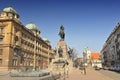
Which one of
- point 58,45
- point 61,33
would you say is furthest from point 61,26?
point 58,45

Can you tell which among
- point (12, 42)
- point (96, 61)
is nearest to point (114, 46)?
point (12, 42)

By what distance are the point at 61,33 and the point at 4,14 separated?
19609 millimetres

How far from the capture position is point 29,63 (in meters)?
72.7

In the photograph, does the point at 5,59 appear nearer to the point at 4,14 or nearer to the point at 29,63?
the point at 4,14

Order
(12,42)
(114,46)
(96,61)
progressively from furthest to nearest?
(96,61)
(114,46)
(12,42)

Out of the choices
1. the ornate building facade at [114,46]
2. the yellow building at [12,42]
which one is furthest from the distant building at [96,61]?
the yellow building at [12,42]

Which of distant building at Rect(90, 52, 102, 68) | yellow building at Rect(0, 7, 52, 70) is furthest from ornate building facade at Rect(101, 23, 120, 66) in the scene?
distant building at Rect(90, 52, 102, 68)

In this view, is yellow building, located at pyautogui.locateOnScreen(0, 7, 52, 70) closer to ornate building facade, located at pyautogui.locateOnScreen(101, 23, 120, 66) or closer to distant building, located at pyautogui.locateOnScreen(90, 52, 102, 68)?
ornate building facade, located at pyautogui.locateOnScreen(101, 23, 120, 66)

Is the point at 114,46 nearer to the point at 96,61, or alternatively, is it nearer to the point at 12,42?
the point at 12,42

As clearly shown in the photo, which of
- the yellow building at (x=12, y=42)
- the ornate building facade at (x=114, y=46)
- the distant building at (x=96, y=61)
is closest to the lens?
the yellow building at (x=12, y=42)

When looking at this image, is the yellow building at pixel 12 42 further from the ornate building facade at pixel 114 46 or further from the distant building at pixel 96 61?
the distant building at pixel 96 61

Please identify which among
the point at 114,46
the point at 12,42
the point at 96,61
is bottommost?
the point at 96,61

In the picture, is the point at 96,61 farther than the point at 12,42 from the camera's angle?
Yes

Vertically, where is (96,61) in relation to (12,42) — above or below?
below
